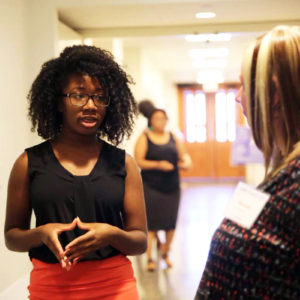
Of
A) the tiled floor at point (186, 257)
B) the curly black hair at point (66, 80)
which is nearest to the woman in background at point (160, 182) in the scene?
the tiled floor at point (186, 257)

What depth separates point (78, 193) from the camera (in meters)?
1.75

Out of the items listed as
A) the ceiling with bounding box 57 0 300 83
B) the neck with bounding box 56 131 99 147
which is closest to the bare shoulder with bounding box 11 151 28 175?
the neck with bounding box 56 131 99 147

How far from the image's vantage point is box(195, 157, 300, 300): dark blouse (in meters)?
1.17

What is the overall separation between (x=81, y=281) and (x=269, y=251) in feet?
2.50

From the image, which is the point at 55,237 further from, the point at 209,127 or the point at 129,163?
the point at 209,127

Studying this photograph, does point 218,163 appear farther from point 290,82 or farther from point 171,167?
point 290,82

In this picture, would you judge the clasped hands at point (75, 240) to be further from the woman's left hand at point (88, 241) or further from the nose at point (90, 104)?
the nose at point (90, 104)

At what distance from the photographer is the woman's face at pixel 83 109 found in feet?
6.04

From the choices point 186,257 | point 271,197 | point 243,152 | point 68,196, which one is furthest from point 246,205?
point 243,152

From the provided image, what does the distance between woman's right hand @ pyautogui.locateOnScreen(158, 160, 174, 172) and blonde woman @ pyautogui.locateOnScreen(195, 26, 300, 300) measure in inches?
150

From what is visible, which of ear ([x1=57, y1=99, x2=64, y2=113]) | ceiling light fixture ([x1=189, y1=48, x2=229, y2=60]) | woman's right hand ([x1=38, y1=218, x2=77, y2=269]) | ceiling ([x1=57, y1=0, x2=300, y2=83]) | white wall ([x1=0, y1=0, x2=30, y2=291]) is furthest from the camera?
ceiling light fixture ([x1=189, y1=48, x2=229, y2=60])

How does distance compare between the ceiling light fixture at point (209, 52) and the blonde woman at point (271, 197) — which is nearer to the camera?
the blonde woman at point (271, 197)

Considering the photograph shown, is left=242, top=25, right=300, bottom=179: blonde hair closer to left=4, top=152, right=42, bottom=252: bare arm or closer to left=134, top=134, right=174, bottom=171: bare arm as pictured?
left=4, top=152, right=42, bottom=252: bare arm

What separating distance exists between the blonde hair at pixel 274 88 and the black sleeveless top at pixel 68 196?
68 centimetres
